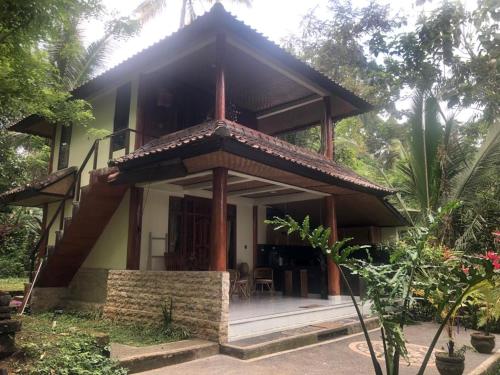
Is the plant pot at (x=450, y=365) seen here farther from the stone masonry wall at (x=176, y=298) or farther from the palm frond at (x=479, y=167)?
the palm frond at (x=479, y=167)

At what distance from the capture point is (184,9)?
18719 mm

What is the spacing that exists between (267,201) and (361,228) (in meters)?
3.26

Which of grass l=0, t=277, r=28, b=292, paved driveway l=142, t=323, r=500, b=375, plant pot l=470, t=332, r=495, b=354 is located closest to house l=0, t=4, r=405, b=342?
paved driveway l=142, t=323, r=500, b=375

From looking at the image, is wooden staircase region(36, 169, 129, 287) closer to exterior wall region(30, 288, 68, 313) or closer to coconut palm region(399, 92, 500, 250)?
exterior wall region(30, 288, 68, 313)

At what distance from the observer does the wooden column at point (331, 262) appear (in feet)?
33.5

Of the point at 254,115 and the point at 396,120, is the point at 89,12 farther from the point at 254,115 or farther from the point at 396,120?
the point at 396,120

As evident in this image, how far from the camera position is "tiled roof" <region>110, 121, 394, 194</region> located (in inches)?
268

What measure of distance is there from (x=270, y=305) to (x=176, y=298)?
270 centimetres

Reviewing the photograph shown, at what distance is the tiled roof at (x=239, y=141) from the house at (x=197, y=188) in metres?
0.04

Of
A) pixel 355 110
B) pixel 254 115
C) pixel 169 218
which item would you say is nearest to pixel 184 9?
pixel 254 115

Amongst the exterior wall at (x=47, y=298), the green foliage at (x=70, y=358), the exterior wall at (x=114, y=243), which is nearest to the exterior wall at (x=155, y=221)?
the exterior wall at (x=114, y=243)

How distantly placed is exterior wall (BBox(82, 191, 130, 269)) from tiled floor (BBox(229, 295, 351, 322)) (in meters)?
2.81

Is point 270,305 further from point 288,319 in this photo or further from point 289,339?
A: point 289,339

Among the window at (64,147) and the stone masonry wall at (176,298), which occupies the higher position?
the window at (64,147)
